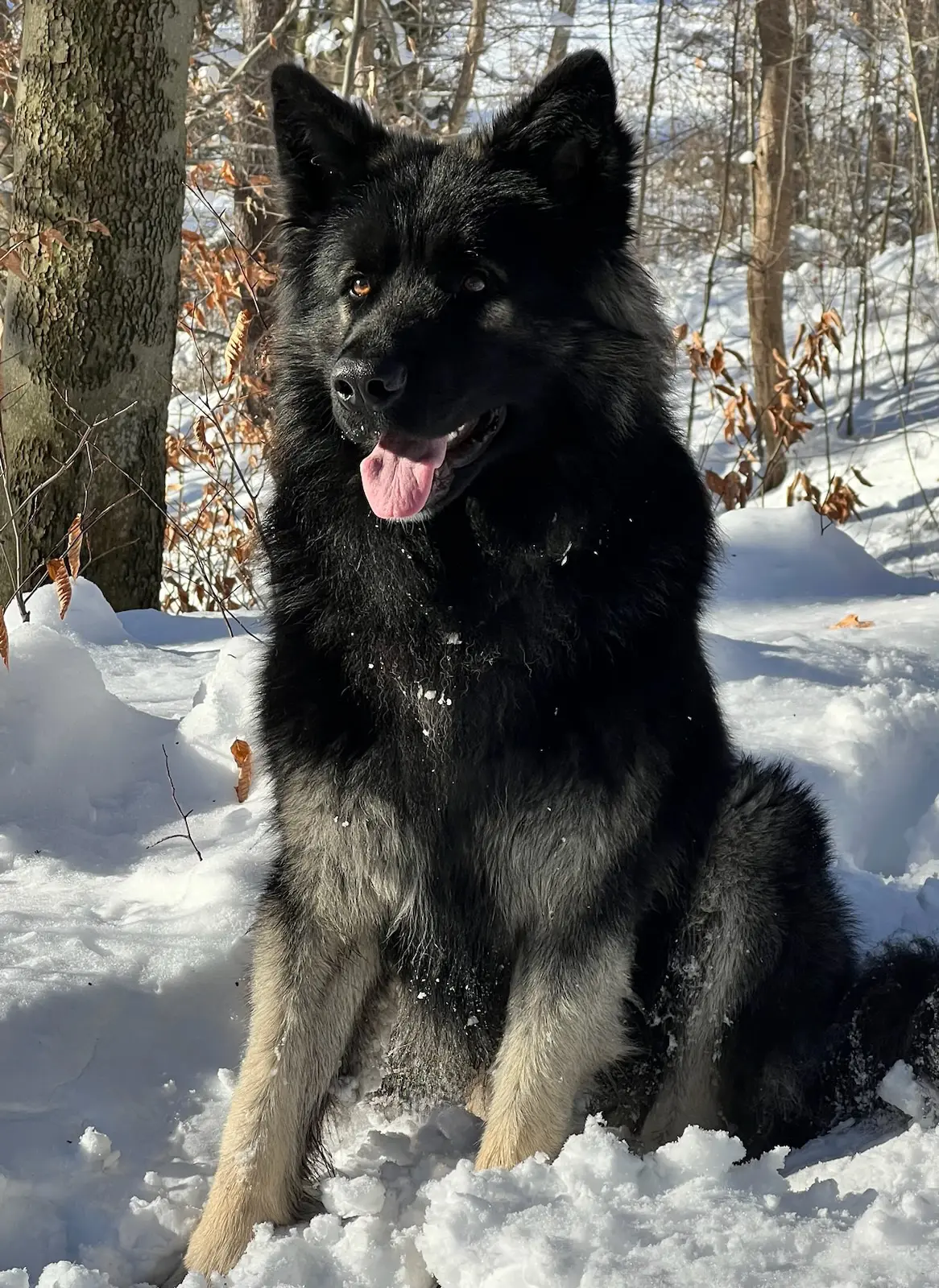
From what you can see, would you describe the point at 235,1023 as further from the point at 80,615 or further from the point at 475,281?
the point at 80,615

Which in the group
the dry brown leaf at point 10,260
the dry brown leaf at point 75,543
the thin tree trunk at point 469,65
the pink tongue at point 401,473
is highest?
the thin tree trunk at point 469,65

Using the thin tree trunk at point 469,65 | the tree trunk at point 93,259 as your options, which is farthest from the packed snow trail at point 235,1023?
the thin tree trunk at point 469,65

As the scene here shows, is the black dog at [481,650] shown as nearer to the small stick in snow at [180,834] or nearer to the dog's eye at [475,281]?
the dog's eye at [475,281]

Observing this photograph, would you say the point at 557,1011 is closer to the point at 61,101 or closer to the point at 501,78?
the point at 61,101

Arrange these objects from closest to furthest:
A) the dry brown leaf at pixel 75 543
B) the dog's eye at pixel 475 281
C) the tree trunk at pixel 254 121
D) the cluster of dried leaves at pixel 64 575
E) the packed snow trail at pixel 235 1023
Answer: the packed snow trail at pixel 235 1023
the dog's eye at pixel 475 281
the cluster of dried leaves at pixel 64 575
the dry brown leaf at pixel 75 543
the tree trunk at pixel 254 121

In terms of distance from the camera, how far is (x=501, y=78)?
14.2 metres

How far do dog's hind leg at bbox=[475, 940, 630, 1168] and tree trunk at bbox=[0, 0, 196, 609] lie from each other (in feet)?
11.1

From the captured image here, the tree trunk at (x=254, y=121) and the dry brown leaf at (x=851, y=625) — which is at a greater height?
the tree trunk at (x=254, y=121)

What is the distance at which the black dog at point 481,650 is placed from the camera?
249 centimetres

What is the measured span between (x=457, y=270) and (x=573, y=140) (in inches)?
14.8

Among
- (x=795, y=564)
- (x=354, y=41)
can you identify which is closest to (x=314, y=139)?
(x=795, y=564)

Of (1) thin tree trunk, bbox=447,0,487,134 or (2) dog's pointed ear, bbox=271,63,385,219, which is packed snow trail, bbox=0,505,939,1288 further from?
(1) thin tree trunk, bbox=447,0,487,134

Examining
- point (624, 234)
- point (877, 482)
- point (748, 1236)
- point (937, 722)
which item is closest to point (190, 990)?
point (748, 1236)

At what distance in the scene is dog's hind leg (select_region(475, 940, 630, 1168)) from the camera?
8.04ft
